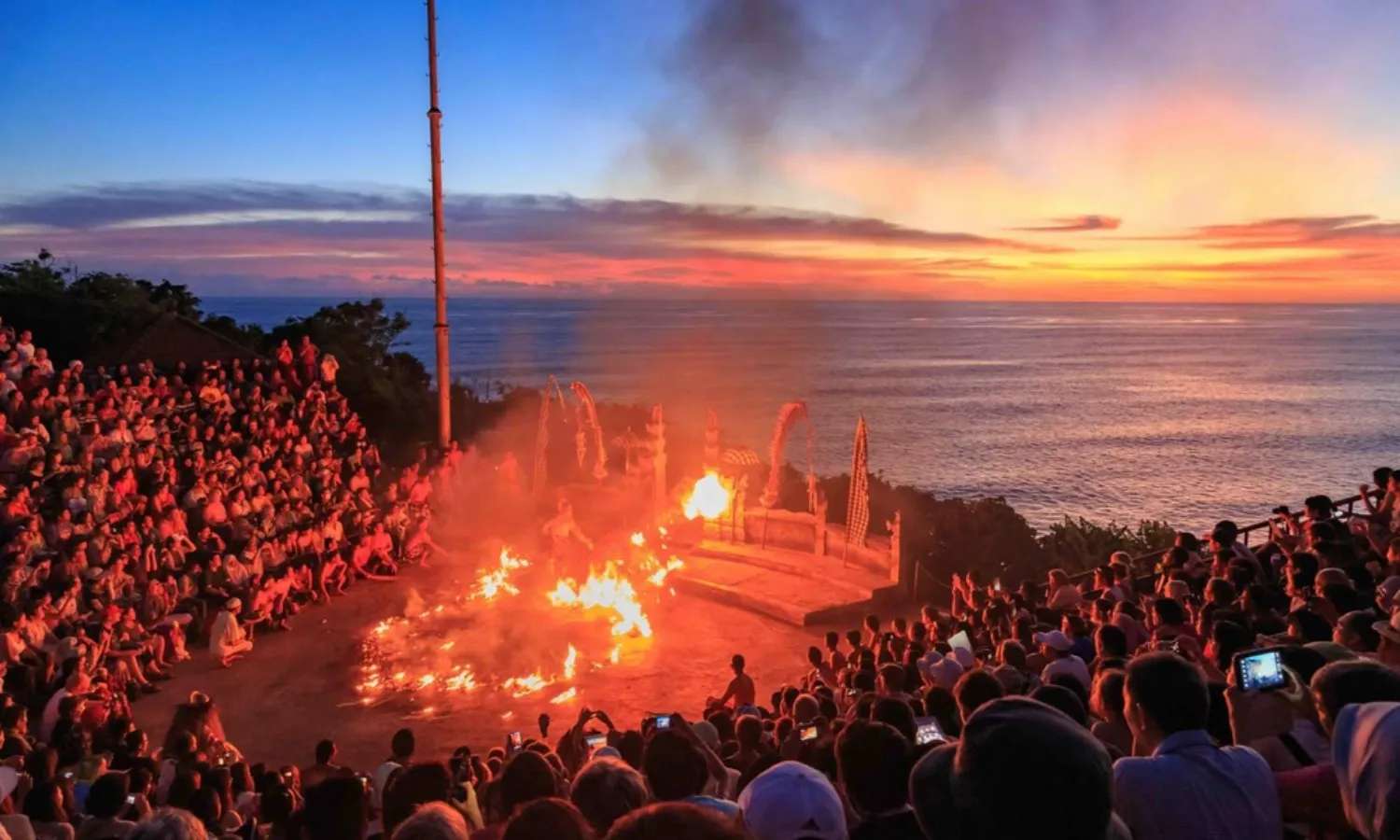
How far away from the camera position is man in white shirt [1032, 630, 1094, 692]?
650cm

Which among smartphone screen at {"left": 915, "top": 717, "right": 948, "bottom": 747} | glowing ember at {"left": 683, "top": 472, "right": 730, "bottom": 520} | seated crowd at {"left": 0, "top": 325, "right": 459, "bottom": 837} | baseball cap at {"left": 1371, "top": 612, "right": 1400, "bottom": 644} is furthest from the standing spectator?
glowing ember at {"left": 683, "top": 472, "right": 730, "bottom": 520}

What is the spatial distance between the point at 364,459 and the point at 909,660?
48.9ft

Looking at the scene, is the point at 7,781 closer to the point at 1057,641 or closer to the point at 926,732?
the point at 926,732

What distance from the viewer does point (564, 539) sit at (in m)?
18.8

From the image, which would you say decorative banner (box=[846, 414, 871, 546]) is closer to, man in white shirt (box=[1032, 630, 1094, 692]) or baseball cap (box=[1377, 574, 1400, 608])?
man in white shirt (box=[1032, 630, 1094, 692])

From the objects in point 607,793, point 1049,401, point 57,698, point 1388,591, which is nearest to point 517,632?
point 57,698

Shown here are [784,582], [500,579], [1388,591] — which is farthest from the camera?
[500,579]

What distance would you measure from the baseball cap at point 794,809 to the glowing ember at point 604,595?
1273cm

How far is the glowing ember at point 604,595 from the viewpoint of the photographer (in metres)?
16.6

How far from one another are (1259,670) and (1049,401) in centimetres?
9528

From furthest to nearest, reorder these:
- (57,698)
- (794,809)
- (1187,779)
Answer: (57,698), (794,809), (1187,779)

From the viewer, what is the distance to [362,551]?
1773 centimetres

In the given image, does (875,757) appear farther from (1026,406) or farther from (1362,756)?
(1026,406)

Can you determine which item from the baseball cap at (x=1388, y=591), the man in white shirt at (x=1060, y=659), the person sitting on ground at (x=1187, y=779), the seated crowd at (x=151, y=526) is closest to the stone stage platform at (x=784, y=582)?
the seated crowd at (x=151, y=526)
